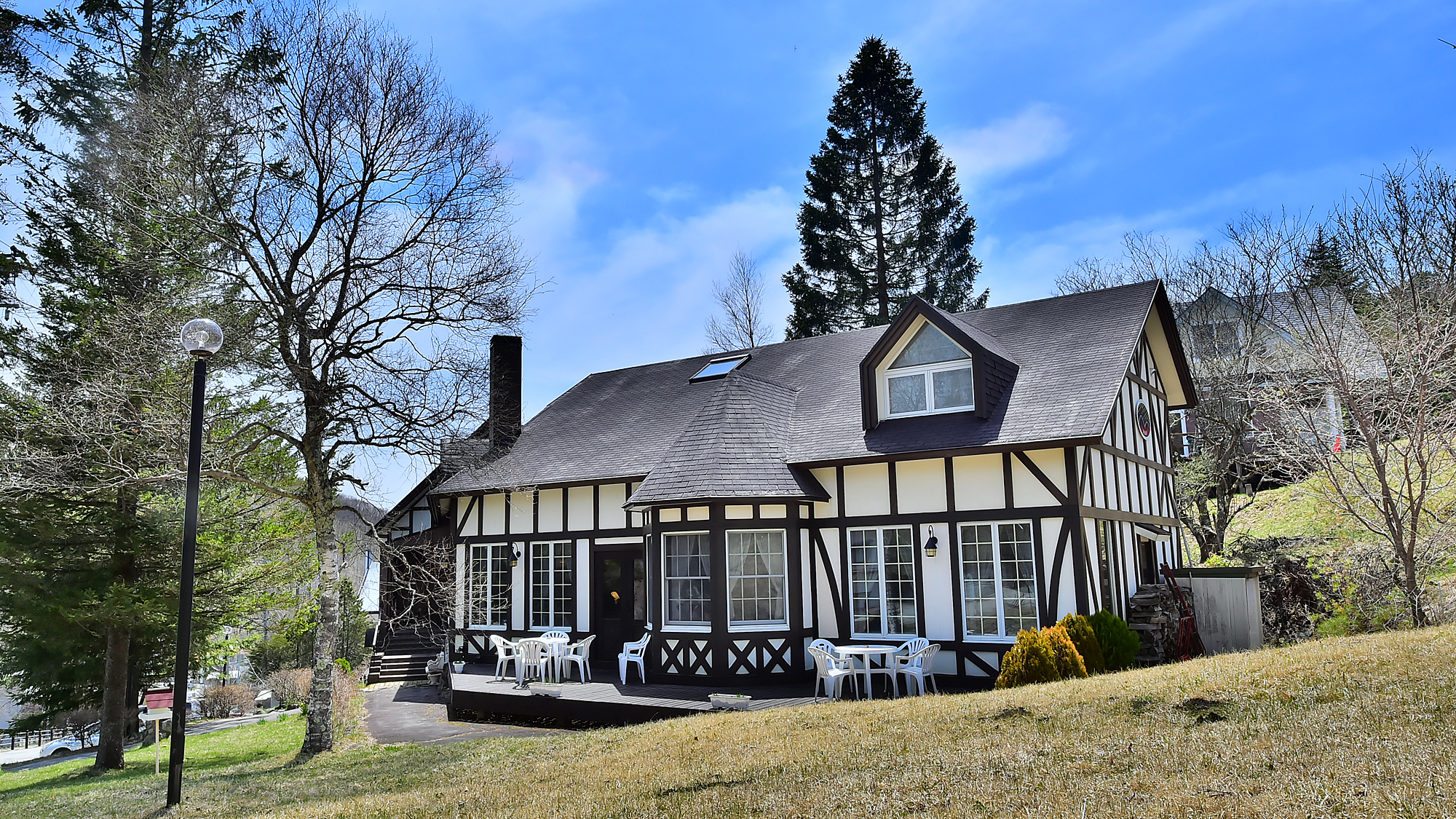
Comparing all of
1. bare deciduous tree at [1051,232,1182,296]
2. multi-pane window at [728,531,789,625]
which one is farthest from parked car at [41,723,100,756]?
bare deciduous tree at [1051,232,1182,296]

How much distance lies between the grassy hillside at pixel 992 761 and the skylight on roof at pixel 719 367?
34.8ft

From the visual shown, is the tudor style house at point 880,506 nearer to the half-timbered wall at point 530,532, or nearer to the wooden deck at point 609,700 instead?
the half-timbered wall at point 530,532

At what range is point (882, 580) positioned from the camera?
14719 mm

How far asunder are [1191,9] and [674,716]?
415 inches

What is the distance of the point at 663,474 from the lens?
1509 cm

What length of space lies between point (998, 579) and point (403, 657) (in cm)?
1319

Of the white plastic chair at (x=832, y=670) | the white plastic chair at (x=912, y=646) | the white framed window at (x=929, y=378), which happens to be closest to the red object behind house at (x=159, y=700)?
the white plastic chair at (x=832, y=670)

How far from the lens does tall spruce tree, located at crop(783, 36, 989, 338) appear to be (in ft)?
108

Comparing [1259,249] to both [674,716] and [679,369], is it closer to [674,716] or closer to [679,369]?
[679,369]

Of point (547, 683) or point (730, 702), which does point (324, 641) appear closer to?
point (547, 683)

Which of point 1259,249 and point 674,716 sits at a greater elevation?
point 1259,249

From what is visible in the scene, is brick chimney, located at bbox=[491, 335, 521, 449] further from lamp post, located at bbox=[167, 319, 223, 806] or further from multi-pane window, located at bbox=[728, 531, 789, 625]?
lamp post, located at bbox=[167, 319, 223, 806]

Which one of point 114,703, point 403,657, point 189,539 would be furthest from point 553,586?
point 189,539

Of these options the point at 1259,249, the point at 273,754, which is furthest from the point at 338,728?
the point at 1259,249
